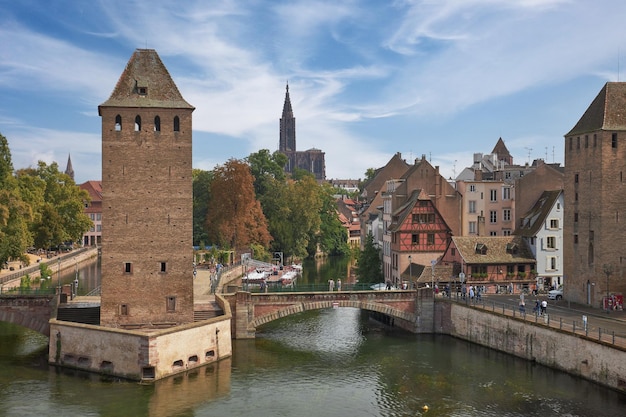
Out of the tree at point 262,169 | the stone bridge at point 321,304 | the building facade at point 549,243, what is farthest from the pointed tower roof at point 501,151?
the stone bridge at point 321,304

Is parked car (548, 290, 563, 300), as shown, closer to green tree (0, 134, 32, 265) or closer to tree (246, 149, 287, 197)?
green tree (0, 134, 32, 265)

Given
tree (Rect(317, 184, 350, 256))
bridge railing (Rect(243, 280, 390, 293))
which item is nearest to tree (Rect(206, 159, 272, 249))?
tree (Rect(317, 184, 350, 256))

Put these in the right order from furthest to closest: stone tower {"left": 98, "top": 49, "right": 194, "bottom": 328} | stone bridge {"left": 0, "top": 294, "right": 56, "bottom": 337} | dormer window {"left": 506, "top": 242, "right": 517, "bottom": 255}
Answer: dormer window {"left": 506, "top": 242, "right": 517, "bottom": 255}, stone bridge {"left": 0, "top": 294, "right": 56, "bottom": 337}, stone tower {"left": 98, "top": 49, "right": 194, "bottom": 328}

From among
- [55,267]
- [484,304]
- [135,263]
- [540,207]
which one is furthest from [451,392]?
[55,267]

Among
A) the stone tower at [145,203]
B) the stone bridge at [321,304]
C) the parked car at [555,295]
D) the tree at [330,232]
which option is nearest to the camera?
the stone tower at [145,203]

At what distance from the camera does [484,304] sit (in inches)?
1922

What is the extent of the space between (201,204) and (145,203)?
58.7 meters

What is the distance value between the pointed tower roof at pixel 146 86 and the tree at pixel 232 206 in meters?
44.9

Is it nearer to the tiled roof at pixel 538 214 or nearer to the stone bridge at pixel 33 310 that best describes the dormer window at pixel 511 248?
the tiled roof at pixel 538 214

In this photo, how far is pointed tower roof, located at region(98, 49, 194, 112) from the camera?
42.8 m

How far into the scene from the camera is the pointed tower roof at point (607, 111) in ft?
158

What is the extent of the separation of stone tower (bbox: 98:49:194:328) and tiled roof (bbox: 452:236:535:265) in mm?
24306

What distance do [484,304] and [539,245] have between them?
45.9ft

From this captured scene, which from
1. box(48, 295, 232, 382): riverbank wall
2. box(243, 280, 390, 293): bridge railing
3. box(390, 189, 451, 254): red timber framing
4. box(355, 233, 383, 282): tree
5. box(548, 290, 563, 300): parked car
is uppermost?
box(390, 189, 451, 254): red timber framing
